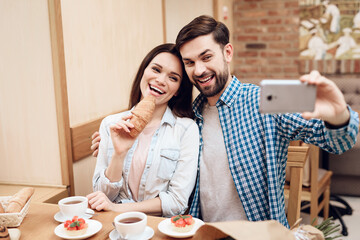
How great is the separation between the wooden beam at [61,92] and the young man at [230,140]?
0.64 metres

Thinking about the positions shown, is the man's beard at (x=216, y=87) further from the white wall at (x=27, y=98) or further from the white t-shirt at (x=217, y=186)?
the white wall at (x=27, y=98)

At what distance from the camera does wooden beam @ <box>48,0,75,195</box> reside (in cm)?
181

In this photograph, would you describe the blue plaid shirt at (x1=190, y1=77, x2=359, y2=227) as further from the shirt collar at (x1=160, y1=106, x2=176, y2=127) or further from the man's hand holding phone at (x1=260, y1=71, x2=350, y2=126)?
the man's hand holding phone at (x1=260, y1=71, x2=350, y2=126)

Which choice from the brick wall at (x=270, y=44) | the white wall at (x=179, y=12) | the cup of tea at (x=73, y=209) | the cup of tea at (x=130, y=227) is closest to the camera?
the cup of tea at (x=130, y=227)

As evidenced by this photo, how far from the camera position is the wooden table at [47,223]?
3.76 ft

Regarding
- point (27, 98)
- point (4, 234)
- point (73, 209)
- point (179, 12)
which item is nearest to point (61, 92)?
point (27, 98)

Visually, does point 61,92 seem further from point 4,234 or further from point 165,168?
point 4,234

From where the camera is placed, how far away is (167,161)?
1.52 metres

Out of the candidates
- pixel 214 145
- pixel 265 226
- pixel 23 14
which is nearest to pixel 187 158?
pixel 214 145

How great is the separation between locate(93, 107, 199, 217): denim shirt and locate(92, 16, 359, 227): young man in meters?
0.09

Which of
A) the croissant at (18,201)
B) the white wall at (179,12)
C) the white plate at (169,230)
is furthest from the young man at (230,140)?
the white wall at (179,12)

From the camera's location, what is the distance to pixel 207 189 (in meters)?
1.57

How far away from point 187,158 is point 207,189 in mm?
166

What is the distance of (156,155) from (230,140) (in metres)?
0.30
